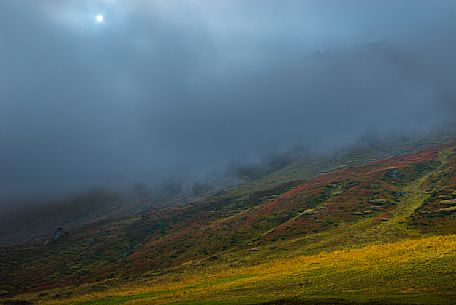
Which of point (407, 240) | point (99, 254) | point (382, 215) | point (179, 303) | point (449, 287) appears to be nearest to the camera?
point (449, 287)

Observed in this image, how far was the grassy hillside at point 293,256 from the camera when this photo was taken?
53.8 metres

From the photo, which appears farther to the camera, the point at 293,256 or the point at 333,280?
the point at 293,256

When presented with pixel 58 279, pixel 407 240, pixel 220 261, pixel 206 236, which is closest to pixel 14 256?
pixel 58 279

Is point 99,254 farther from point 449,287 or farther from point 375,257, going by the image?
point 449,287

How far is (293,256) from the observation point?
88.4 meters

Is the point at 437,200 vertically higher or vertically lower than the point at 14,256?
lower

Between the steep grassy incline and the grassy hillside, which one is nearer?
the steep grassy incline

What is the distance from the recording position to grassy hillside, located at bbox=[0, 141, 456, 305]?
53838mm

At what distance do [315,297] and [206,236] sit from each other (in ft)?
345

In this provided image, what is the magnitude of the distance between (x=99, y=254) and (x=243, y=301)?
131795 mm

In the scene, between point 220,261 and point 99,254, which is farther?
point 99,254

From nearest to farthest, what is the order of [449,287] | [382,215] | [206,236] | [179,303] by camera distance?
[449,287] → [179,303] → [382,215] → [206,236]

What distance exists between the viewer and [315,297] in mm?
48906

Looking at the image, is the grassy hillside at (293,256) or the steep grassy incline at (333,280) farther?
the grassy hillside at (293,256)
